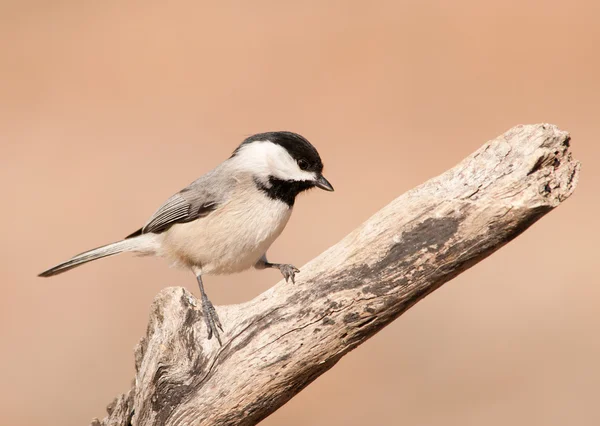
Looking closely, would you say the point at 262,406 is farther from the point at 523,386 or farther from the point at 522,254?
the point at 522,254

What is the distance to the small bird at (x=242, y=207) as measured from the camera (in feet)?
13.9

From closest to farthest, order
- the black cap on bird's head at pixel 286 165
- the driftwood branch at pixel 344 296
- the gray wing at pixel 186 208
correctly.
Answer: the driftwood branch at pixel 344 296
the black cap on bird's head at pixel 286 165
the gray wing at pixel 186 208

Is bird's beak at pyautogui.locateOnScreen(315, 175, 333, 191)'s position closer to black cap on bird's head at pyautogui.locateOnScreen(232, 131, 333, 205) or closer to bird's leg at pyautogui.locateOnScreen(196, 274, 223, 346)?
black cap on bird's head at pyautogui.locateOnScreen(232, 131, 333, 205)

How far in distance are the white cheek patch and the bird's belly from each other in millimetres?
157

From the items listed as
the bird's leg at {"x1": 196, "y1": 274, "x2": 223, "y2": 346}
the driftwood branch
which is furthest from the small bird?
the driftwood branch

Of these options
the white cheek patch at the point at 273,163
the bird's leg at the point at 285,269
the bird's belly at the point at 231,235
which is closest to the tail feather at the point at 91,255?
the bird's belly at the point at 231,235

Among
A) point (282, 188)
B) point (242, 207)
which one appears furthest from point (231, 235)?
point (282, 188)

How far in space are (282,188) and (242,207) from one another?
0.77 feet

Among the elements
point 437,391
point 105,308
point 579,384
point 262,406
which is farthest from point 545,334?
point 262,406

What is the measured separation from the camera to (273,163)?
4277 mm

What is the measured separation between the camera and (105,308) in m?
8.44

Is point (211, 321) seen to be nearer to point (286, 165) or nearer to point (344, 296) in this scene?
point (344, 296)

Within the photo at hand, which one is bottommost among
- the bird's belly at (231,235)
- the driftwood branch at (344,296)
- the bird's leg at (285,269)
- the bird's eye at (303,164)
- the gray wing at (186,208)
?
the driftwood branch at (344,296)

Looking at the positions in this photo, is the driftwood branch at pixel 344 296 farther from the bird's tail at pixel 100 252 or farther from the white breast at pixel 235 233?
the bird's tail at pixel 100 252
